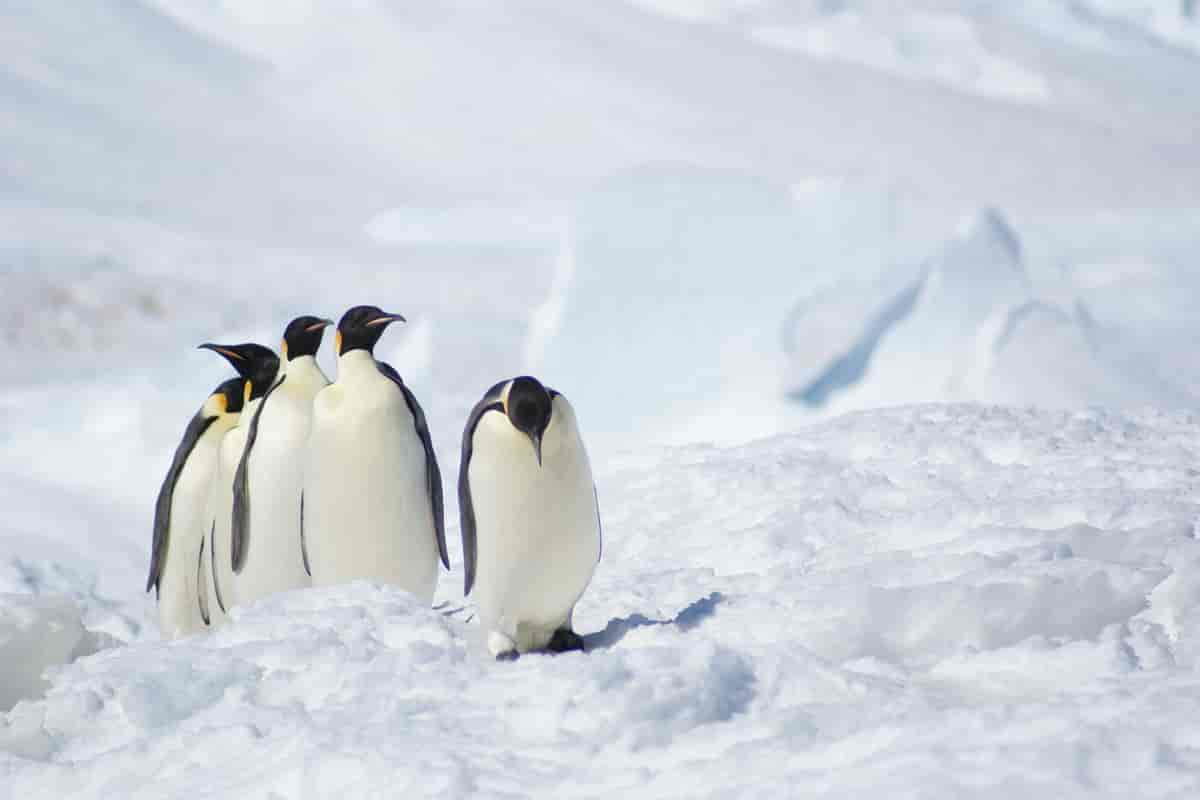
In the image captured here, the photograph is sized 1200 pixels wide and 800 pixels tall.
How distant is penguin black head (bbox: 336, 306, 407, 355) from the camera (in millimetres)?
3527

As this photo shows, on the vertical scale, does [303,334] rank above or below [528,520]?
above

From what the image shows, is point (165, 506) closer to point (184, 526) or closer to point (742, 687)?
point (184, 526)

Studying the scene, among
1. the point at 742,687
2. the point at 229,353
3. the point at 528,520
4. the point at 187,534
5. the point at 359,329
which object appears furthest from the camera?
the point at 187,534

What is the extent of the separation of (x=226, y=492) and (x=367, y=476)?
2.02ft

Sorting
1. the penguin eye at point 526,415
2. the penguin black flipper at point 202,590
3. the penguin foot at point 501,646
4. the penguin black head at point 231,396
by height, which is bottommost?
the penguin black flipper at point 202,590

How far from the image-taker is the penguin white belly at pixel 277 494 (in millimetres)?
3848

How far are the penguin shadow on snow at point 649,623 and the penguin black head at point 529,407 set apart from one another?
37 centimetres

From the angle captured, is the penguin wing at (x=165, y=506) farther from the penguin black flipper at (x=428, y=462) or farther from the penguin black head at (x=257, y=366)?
the penguin black flipper at (x=428, y=462)

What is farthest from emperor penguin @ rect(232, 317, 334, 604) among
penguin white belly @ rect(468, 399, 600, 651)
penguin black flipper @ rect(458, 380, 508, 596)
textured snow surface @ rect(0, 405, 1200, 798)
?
penguin white belly @ rect(468, 399, 600, 651)

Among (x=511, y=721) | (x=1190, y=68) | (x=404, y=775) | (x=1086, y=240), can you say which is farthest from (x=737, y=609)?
(x=1190, y=68)

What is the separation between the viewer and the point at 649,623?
2908 mm

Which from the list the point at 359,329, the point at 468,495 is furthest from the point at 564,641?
the point at 359,329

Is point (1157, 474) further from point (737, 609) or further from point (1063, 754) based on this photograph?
point (1063, 754)

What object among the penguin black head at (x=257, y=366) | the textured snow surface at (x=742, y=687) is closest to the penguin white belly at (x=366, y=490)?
the textured snow surface at (x=742, y=687)
